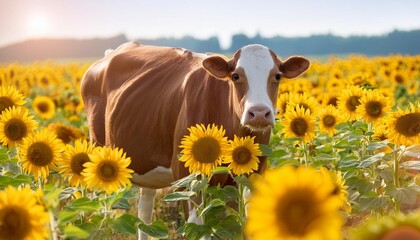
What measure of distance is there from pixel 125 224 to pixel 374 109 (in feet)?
9.85

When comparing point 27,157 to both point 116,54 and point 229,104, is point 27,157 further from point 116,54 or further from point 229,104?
point 116,54

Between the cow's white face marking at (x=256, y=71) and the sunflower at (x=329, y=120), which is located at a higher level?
the cow's white face marking at (x=256, y=71)

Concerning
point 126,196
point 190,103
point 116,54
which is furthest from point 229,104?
point 116,54

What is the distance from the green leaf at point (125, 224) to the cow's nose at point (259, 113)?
1.27 meters

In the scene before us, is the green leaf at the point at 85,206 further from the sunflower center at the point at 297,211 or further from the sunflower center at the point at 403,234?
the sunflower center at the point at 403,234

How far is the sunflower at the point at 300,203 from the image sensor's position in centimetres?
217

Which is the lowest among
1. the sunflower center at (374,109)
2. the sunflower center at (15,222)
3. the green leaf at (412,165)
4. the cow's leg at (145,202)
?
the cow's leg at (145,202)

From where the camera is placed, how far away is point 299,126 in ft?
19.9

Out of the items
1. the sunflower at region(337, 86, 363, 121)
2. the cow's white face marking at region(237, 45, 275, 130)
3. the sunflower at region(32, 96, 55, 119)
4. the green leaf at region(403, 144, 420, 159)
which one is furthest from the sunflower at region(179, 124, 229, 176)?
the sunflower at region(32, 96, 55, 119)

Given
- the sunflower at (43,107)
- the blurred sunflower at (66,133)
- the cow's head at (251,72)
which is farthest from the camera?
the sunflower at (43,107)

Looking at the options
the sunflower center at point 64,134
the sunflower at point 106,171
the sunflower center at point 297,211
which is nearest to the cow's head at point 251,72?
the sunflower at point 106,171

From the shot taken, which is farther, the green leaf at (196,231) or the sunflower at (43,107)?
the sunflower at (43,107)

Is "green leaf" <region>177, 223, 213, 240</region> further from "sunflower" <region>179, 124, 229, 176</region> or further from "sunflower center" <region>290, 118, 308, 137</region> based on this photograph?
"sunflower center" <region>290, 118, 308, 137</region>

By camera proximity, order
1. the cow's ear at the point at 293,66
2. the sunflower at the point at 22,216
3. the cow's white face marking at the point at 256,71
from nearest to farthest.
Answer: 1. the sunflower at the point at 22,216
2. the cow's white face marking at the point at 256,71
3. the cow's ear at the point at 293,66
